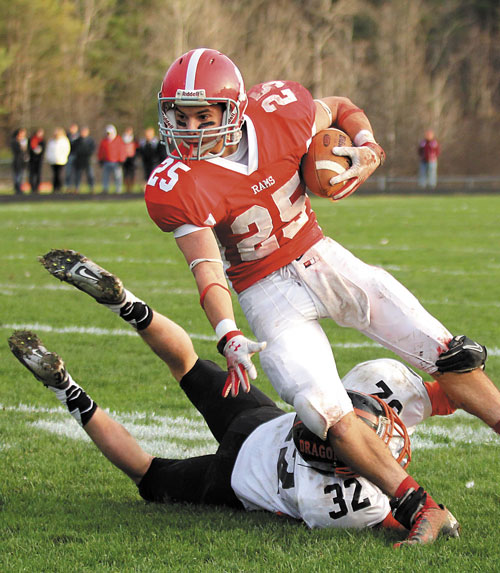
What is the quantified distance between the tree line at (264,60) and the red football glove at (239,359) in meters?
32.0

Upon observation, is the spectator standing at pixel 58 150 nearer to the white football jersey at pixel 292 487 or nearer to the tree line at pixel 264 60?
the tree line at pixel 264 60

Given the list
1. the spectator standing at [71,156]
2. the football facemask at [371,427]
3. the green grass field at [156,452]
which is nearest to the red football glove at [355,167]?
the football facemask at [371,427]

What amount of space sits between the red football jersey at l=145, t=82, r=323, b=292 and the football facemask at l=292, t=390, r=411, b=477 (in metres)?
0.67

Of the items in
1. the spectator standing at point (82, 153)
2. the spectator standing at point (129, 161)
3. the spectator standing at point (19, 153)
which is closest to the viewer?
the spectator standing at point (82, 153)

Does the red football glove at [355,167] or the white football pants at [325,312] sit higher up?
the red football glove at [355,167]

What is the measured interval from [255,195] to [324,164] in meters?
0.30

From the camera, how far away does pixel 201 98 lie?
11.5ft

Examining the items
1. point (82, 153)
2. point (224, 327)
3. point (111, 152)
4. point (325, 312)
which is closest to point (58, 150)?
point (82, 153)

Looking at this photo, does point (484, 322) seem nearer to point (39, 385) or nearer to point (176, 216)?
point (39, 385)

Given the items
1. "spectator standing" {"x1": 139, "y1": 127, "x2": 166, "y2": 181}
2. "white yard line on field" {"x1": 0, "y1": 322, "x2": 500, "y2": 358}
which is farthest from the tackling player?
"spectator standing" {"x1": 139, "y1": 127, "x2": 166, "y2": 181}

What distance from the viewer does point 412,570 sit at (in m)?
2.71

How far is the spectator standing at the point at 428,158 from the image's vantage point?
80.1ft

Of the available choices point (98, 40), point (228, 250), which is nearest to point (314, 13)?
point (98, 40)

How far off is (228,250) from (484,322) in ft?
10.6
